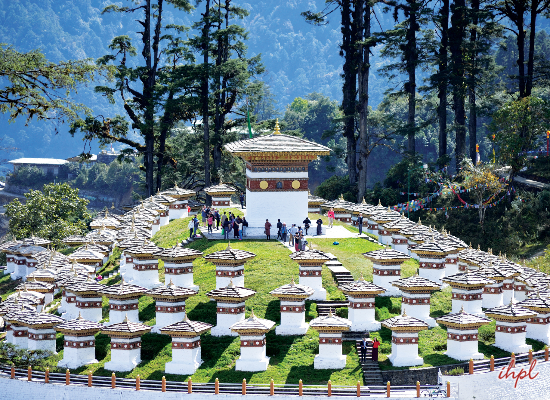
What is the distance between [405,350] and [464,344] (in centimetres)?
233

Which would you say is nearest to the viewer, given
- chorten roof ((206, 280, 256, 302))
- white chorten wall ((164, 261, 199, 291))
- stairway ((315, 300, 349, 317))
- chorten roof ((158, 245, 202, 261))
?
chorten roof ((206, 280, 256, 302))

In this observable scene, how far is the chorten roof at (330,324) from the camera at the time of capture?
2845 cm

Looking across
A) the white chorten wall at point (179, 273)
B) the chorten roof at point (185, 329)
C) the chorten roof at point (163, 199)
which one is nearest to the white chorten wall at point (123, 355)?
the chorten roof at point (185, 329)

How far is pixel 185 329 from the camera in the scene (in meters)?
28.6

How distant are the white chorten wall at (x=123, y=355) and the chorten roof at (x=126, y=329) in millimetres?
286

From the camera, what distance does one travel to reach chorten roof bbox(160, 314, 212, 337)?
2849cm

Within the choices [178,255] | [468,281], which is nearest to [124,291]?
[178,255]

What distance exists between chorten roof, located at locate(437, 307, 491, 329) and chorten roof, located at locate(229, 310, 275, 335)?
6798 mm

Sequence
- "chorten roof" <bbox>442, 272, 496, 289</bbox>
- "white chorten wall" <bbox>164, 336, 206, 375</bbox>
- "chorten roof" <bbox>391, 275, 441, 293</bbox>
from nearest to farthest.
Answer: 1. "white chorten wall" <bbox>164, 336, 206, 375</bbox>
2. "chorten roof" <bbox>391, 275, 441, 293</bbox>
3. "chorten roof" <bbox>442, 272, 496, 289</bbox>

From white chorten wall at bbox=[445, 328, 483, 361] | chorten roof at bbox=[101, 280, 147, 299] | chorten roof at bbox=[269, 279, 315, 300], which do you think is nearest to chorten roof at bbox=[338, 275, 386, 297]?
chorten roof at bbox=[269, 279, 315, 300]

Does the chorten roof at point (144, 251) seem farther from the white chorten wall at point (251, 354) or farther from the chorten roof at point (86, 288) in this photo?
the white chorten wall at point (251, 354)

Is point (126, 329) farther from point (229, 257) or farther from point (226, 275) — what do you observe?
point (229, 257)

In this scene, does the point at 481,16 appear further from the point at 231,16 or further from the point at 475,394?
the point at 475,394

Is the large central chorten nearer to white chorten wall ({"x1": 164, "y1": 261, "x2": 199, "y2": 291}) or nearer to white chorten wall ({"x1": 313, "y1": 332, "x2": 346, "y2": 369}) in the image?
white chorten wall ({"x1": 164, "y1": 261, "x2": 199, "y2": 291})
